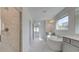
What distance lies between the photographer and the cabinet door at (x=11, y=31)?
7.80 ft

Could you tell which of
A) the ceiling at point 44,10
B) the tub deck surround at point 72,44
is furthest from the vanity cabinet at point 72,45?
the ceiling at point 44,10

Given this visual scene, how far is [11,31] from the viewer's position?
2545mm

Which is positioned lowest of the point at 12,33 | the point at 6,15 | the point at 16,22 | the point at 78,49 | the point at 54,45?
the point at 54,45

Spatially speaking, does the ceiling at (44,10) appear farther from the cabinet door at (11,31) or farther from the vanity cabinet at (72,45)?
the vanity cabinet at (72,45)

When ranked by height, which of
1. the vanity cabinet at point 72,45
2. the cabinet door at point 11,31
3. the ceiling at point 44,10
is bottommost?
the vanity cabinet at point 72,45

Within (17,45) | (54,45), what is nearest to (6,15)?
(17,45)

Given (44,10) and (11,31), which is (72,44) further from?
(44,10)

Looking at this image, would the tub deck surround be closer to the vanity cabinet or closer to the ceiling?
the vanity cabinet

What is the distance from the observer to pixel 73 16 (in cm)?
368

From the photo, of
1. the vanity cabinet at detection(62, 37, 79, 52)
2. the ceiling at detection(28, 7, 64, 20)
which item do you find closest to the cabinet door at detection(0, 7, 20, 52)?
the vanity cabinet at detection(62, 37, 79, 52)

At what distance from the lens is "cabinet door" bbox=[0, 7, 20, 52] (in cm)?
238
